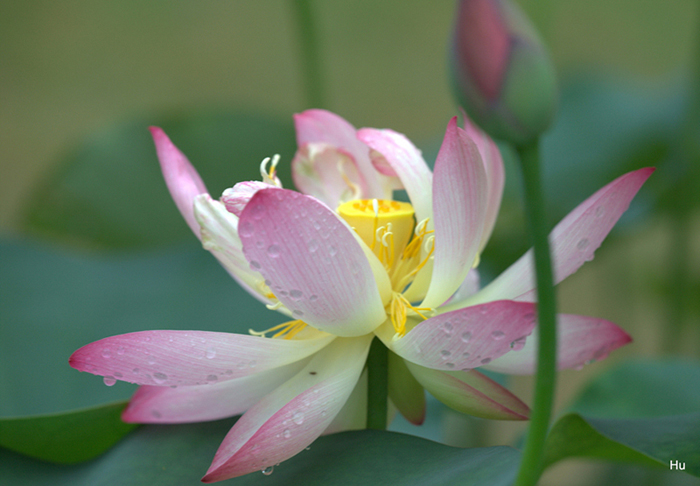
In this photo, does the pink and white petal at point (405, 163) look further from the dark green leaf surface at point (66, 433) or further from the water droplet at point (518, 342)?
the dark green leaf surface at point (66, 433)

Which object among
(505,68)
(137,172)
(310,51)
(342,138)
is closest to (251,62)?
(137,172)

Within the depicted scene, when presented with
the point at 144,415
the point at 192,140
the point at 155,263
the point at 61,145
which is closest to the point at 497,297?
the point at 144,415

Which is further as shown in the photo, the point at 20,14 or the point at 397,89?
the point at 397,89

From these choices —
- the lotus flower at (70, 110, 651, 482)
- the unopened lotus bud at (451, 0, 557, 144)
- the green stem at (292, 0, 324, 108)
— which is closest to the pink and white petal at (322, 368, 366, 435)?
the lotus flower at (70, 110, 651, 482)

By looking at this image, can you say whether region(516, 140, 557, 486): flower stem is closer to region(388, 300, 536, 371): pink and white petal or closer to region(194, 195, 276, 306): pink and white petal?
region(388, 300, 536, 371): pink and white petal

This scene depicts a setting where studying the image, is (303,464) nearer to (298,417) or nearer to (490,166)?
(298,417)

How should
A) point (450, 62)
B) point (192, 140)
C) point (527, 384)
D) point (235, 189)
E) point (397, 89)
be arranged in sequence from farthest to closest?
1. point (397, 89)
2. point (527, 384)
3. point (192, 140)
4. point (235, 189)
5. point (450, 62)

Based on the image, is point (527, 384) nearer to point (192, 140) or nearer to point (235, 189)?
point (192, 140)

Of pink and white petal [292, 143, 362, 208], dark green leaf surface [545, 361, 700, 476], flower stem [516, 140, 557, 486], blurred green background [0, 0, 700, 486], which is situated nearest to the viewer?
flower stem [516, 140, 557, 486]
